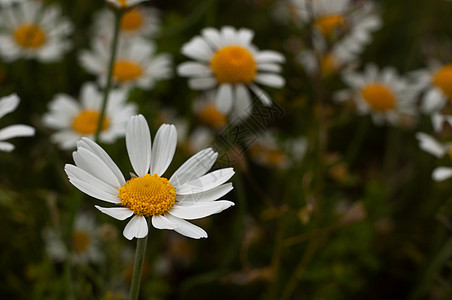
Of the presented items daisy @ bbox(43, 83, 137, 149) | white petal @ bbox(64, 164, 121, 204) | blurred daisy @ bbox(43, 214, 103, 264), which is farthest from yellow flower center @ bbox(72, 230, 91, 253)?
white petal @ bbox(64, 164, 121, 204)

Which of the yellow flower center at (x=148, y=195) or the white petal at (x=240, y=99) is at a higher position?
the white petal at (x=240, y=99)

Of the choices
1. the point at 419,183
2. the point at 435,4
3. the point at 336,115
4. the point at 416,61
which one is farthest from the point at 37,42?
the point at 435,4

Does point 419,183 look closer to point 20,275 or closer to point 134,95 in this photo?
point 134,95

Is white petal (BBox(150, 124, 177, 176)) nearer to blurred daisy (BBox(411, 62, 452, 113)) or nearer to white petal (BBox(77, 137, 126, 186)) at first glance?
white petal (BBox(77, 137, 126, 186))

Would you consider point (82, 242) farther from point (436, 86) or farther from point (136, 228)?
point (436, 86)

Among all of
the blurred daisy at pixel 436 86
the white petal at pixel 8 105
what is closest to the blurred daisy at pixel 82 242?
the white petal at pixel 8 105

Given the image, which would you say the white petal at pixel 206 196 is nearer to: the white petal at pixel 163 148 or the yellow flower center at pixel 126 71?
the white petal at pixel 163 148
